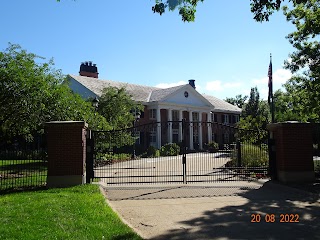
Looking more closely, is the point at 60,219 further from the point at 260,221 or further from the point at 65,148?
the point at 65,148

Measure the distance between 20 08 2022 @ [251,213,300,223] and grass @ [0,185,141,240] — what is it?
2.63 metres

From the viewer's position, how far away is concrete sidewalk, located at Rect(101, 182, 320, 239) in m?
5.95

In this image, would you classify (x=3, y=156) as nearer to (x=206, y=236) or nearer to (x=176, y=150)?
(x=206, y=236)

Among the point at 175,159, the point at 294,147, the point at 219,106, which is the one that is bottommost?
the point at 175,159

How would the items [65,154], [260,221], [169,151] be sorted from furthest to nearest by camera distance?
[169,151] < [65,154] < [260,221]

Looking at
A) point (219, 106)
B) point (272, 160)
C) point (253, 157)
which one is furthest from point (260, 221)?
point (219, 106)

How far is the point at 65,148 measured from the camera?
10586 mm

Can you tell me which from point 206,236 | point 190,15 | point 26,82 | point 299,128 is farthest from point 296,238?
point 26,82

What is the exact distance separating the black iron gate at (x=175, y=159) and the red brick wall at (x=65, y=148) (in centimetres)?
71

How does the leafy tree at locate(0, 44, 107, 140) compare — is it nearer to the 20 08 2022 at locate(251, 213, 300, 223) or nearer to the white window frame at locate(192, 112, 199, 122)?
the 20 08 2022 at locate(251, 213, 300, 223)

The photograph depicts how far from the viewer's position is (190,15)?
8.84m

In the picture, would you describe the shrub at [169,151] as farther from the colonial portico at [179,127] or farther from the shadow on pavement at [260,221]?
the shadow on pavement at [260,221]

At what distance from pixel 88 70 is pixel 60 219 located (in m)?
39.8

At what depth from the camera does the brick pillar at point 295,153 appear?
1133 centimetres
